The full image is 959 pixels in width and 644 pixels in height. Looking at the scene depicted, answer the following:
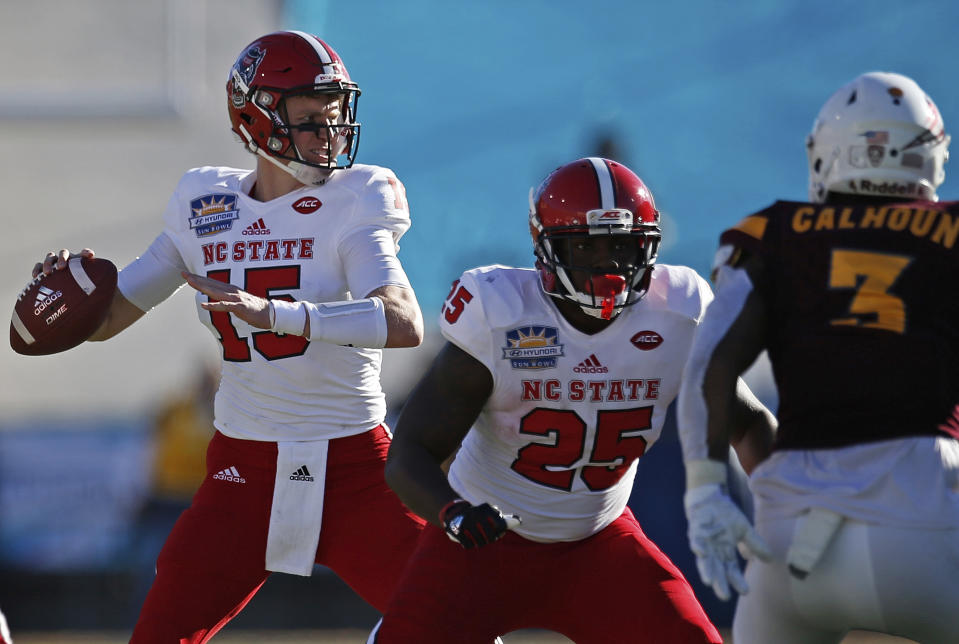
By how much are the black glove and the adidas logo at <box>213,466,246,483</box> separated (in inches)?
36.7

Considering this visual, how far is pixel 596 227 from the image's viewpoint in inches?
116

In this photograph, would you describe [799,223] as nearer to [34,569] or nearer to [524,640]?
[524,640]

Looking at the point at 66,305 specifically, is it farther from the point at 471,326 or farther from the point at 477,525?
the point at 477,525

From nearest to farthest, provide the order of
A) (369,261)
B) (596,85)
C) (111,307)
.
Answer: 1. (369,261)
2. (111,307)
3. (596,85)

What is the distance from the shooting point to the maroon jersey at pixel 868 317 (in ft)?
7.72

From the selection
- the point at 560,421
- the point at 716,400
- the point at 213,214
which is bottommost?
the point at 560,421

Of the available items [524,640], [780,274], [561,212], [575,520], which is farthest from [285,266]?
[524,640]

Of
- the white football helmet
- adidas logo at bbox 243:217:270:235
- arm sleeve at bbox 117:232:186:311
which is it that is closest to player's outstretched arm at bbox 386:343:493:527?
adidas logo at bbox 243:217:270:235

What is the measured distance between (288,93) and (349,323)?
77 centimetres

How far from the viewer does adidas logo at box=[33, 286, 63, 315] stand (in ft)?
11.6

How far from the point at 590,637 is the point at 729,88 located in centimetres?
930

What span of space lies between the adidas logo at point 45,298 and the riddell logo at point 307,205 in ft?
2.30

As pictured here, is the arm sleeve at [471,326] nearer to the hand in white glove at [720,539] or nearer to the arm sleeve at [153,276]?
the hand in white glove at [720,539]

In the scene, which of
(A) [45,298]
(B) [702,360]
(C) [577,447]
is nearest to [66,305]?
(A) [45,298]
